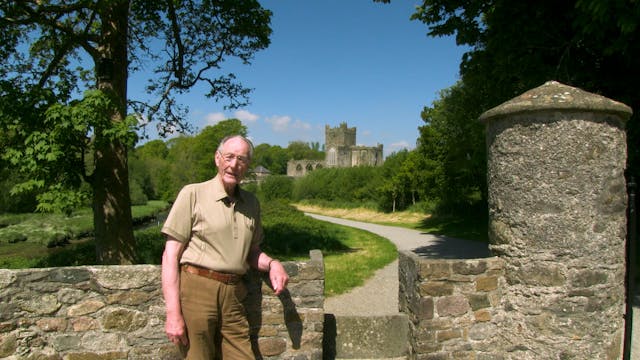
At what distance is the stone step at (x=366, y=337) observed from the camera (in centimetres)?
474

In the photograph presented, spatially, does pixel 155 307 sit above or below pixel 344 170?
below

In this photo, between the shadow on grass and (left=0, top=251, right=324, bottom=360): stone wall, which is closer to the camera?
(left=0, top=251, right=324, bottom=360): stone wall

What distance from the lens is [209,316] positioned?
3.31 metres

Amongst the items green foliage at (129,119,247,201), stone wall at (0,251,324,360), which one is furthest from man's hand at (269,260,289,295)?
green foliage at (129,119,247,201)

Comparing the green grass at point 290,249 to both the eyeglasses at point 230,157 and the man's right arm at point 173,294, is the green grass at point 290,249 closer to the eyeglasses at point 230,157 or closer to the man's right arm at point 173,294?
the man's right arm at point 173,294

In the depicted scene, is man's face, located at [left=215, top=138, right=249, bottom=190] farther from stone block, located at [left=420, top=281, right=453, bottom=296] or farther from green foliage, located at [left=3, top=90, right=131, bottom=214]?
green foliage, located at [left=3, top=90, right=131, bottom=214]

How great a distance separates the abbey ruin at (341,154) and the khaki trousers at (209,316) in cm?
6794

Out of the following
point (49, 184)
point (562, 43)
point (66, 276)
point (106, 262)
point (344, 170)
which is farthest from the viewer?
point (344, 170)

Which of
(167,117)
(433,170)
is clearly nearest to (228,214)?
(167,117)

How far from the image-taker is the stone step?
474 centimetres

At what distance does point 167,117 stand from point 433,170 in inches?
750

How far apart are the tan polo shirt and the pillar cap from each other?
288 cm

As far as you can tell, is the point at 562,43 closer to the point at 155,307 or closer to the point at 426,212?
the point at 155,307

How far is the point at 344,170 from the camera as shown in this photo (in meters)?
46.3
